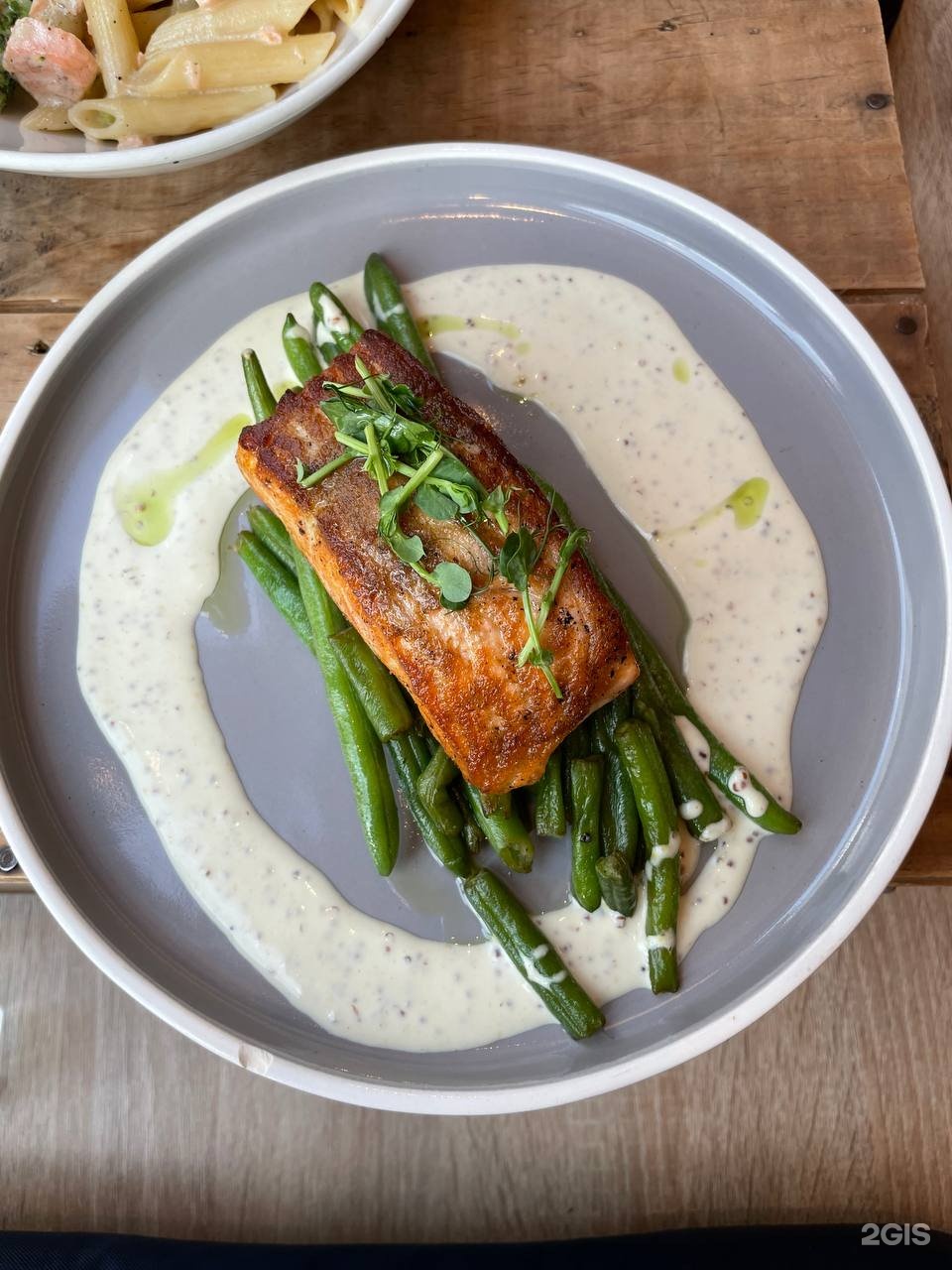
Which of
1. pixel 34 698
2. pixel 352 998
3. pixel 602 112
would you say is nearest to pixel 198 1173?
pixel 352 998

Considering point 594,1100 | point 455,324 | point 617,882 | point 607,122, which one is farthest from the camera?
point 594,1100

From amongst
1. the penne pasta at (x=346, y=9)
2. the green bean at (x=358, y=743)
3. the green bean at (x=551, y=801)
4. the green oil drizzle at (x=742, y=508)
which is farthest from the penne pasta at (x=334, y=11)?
the green bean at (x=551, y=801)

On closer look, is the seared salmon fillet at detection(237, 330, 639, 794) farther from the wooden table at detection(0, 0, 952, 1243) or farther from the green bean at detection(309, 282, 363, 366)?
the wooden table at detection(0, 0, 952, 1243)

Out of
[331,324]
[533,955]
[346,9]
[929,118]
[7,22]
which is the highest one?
[7,22]

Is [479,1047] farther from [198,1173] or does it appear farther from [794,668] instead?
[198,1173]

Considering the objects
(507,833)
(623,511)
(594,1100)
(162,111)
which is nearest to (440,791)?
(507,833)

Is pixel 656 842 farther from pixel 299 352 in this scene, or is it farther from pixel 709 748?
pixel 299 352

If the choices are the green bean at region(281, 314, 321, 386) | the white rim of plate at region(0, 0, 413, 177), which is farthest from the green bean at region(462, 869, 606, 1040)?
the white rim of plate at region(0, 0, 413, 177)
